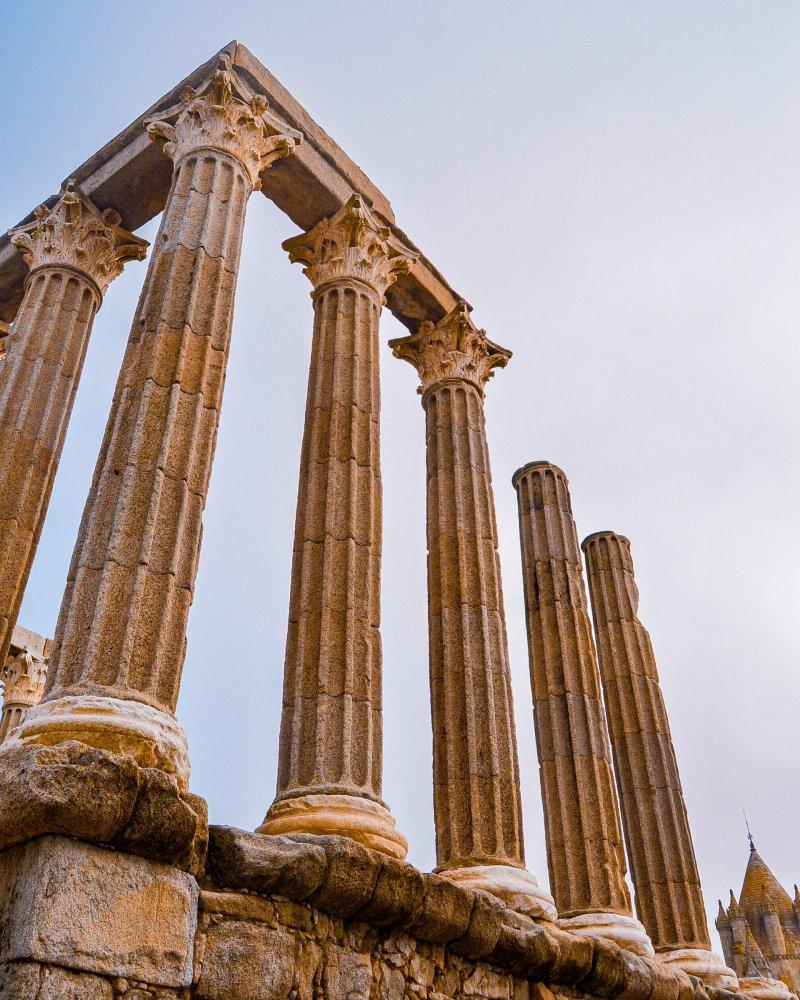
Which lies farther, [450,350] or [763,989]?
[450,350]

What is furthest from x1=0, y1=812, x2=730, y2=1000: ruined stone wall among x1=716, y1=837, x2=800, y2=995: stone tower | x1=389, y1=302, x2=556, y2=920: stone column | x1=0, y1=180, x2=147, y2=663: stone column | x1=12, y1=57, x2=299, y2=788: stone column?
x1=716, y1=837, x2=800, y2=995: stone tower

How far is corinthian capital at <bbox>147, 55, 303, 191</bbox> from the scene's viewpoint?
13.2m

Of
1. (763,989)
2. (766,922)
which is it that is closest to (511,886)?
(763,989)

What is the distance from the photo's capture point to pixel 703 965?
1712 cm

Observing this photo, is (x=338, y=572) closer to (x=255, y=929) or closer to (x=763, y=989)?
(x=255, y=929)

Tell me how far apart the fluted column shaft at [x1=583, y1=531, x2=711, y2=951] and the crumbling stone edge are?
8.41 metres

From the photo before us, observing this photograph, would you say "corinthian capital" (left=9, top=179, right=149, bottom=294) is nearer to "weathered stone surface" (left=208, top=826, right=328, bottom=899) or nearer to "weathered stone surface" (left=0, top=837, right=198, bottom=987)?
"weathered stone surface" (left=208, top=826, right=328, bottom=899)

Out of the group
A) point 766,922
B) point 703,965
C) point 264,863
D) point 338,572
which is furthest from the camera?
point 766,922

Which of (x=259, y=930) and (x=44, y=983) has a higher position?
(x=259, y=930)

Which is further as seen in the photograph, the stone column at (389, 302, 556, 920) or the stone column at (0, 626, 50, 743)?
the stone column at (0, 626, 50, 743)

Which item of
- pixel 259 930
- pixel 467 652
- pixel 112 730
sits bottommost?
pixel 259 930

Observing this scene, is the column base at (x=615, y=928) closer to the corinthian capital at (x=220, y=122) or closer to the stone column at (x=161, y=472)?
the stone column at (x=161, y=472)

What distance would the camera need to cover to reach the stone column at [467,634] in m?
12.6

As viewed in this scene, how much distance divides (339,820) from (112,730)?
10.8ft
